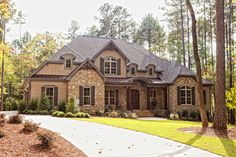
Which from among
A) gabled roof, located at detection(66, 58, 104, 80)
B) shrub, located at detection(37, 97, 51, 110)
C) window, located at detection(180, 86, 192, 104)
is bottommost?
shrub, located at detection(37, 97, 51, 110)

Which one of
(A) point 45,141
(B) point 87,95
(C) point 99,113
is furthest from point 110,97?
(A) point 45,141

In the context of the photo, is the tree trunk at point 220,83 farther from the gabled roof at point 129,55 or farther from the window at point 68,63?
the window at point 68,63

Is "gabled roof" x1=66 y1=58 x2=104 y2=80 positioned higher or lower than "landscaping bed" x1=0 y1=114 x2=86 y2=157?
higher

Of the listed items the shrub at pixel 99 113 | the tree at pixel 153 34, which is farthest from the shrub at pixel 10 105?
the tree at pixel 153 34

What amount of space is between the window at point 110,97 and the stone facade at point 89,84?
177cm

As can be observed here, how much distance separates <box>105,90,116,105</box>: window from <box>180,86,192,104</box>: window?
666 cm

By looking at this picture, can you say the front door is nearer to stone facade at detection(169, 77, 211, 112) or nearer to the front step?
the front step

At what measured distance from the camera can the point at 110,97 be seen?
26.6 m

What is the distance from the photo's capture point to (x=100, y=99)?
2458 cm

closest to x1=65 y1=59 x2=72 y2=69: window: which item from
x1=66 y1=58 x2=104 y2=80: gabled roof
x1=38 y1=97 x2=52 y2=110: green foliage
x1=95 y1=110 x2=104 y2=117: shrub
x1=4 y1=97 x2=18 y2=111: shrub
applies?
x1=66 y1=58 x2=104 y2=80: gabled roof

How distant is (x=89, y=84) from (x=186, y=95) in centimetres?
991

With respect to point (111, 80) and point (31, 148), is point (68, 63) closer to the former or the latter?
point (111, 80)

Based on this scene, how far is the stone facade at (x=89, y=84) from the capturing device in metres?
23.9

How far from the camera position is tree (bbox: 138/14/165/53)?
4556 centimetres
